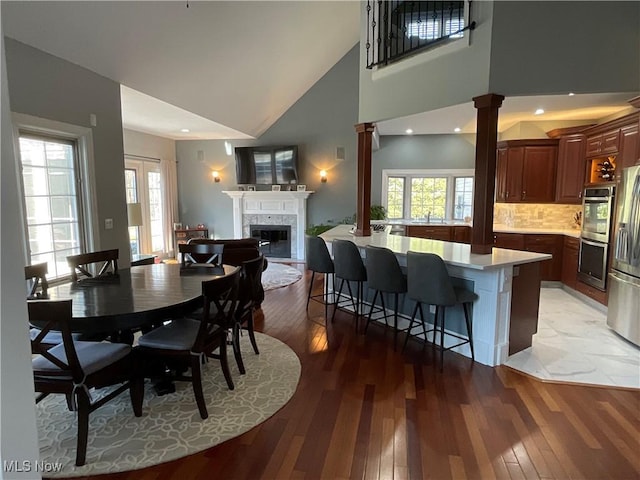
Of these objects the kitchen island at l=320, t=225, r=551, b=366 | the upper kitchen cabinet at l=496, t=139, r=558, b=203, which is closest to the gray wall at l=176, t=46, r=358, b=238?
the upper kitchen cabinet at l=496, t=139, r=558, b=203

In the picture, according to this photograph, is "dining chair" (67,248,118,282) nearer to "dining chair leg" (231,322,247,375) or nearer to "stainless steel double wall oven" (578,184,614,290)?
"dining chair leg" (231,322,247,375)

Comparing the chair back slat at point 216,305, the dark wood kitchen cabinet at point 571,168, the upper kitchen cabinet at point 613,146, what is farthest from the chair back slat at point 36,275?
the dark wood kitchen cabinet at point 571,168

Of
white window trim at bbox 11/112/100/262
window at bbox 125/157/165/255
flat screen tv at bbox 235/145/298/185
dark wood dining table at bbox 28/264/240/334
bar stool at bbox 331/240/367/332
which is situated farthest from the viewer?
flat screen tv at bbox 235/145/298/185

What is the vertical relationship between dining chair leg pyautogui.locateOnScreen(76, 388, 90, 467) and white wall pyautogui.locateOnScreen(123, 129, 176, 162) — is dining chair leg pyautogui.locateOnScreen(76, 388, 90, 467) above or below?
below

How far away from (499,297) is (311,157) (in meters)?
6.01

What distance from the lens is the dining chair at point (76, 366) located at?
6.25ft

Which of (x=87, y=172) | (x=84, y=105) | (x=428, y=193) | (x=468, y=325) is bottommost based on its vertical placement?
(x=468, y=325)

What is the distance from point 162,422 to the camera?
2.42 meters

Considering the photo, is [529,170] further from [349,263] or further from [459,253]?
[349,263]

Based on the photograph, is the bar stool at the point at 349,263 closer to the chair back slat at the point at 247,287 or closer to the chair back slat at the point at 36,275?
the chair back slat at the point at 247,287

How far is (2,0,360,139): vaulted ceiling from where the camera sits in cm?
343

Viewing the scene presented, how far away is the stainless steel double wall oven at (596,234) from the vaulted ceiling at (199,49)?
4624mm

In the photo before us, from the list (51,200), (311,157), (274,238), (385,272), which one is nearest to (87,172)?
(51,200)

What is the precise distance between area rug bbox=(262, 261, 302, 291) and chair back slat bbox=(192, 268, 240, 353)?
3.14m
